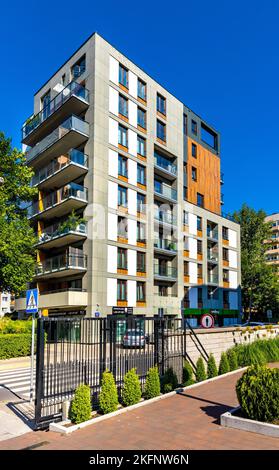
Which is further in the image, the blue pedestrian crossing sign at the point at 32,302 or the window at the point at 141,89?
the window at the point at 141,89

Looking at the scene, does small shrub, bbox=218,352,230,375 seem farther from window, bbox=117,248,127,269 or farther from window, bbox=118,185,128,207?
window, bbox=118,185,128,207

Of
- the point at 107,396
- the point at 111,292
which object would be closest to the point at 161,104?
the point at 111,292

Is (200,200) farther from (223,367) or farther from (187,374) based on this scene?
(187,374)

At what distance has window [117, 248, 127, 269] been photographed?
3244 cm

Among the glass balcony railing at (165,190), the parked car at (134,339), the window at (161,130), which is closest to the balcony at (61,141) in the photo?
the glass balcony railing at (165,190)

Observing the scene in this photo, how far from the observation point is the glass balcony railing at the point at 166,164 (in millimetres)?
39062

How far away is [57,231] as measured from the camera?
106 feet

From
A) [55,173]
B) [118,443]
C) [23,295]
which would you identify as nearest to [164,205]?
[55,173]

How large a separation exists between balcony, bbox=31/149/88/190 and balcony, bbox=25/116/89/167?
2.42 feet

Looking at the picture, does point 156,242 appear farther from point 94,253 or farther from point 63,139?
point 63,139

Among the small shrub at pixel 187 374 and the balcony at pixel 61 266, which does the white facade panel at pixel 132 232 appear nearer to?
the balcony at pixel 61 266

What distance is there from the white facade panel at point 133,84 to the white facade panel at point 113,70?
5.51ft

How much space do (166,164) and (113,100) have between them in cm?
910

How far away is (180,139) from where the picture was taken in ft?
137
